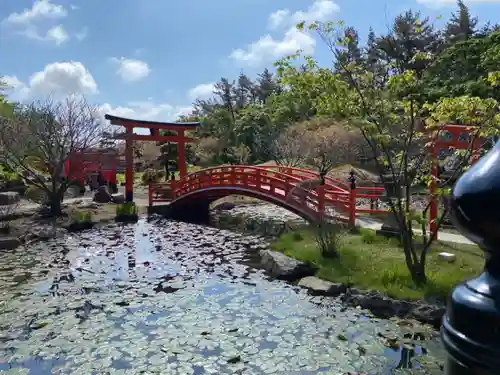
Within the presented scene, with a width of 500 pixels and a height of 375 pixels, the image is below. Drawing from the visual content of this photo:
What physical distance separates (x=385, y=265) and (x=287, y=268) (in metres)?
1.81

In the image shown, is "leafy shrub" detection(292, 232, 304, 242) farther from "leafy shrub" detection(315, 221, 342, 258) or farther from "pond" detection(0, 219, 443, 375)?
"leafy shrub" detection(315, 221, 342, 258)

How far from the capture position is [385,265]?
25.1 ft

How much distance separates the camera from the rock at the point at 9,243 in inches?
435

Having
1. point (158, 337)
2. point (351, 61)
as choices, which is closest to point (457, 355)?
point (158, 337)

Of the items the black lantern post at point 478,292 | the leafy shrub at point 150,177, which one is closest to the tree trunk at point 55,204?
the leafy shrub at point 150,177

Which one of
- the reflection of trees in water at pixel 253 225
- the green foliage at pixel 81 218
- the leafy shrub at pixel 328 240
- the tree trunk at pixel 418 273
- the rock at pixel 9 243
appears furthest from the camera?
the green foliage at pixel 81 218

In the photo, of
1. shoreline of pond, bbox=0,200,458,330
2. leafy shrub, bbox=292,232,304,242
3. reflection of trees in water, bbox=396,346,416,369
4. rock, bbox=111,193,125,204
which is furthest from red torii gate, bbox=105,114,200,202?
reflection of trees in water, bbox=396,346,416,369

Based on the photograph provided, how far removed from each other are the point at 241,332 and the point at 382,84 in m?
5.38

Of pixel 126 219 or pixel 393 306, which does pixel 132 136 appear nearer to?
pixel 126 219

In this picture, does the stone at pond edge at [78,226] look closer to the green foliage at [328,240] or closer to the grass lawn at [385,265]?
the grass lawn at [385,265]

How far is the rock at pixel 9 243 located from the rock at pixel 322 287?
298 inches

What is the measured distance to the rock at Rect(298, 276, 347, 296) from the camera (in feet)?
24.1

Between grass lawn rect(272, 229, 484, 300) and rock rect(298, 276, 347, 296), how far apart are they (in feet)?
0.63

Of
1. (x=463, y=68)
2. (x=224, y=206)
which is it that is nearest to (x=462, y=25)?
(x=463, y=68)
